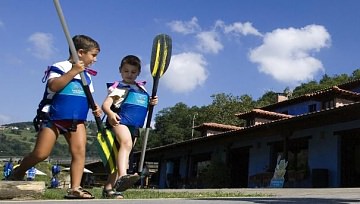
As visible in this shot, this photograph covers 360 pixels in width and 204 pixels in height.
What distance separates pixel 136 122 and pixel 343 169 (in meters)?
15.0

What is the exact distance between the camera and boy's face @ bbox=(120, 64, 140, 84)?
5117 mm

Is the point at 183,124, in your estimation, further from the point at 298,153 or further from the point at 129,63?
the point at 129,63

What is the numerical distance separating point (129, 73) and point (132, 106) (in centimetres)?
34

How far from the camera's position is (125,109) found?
5.07 meters

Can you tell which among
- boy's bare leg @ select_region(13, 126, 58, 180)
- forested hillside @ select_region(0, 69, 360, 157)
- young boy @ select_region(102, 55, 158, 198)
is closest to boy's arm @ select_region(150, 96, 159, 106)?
young boy @ select_region(102, 55, 158, 198)

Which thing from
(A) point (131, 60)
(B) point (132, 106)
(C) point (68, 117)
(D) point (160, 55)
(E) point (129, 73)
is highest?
(D) point (160, 55)

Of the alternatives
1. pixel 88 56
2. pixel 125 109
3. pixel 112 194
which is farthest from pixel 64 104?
pixel 112 194

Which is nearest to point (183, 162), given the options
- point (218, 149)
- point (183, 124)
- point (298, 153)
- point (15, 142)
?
point (218, 149)

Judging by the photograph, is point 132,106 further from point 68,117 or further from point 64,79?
point 64,79

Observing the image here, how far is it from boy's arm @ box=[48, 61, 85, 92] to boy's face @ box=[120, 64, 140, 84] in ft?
2.42

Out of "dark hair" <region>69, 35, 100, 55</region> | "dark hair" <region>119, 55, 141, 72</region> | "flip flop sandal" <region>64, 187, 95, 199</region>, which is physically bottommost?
"flip flop sandal" <region>64, 187, 95, 199</region>

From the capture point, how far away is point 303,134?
68.2ft

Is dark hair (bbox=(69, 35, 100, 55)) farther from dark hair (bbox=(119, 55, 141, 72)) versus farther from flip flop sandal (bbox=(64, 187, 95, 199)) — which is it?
flip flop sandal (bbox=(64, 187, 95, 199))

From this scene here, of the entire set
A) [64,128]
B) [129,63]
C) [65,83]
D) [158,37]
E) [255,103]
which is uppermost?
[255,103]
